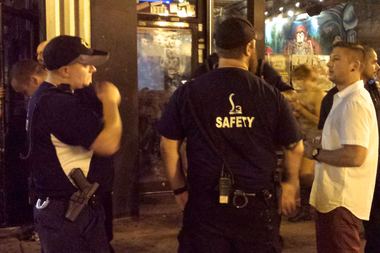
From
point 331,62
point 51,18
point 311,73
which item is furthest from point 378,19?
point 331,62

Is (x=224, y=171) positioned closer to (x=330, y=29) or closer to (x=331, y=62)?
(x=331, y=62)

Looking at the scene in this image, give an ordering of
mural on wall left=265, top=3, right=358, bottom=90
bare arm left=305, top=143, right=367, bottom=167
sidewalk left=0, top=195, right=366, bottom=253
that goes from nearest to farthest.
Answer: bare arm left=305, top=143, right=367, bottom=167
sidewalk left=0, top=195, right=366, bottom=253
mural on wall left=265, top=3, right=358, bottom=90

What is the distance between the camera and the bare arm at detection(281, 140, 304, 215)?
3.32m

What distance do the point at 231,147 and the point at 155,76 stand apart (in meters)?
4.63

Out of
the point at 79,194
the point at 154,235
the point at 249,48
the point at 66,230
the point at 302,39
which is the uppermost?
the point at 302,39

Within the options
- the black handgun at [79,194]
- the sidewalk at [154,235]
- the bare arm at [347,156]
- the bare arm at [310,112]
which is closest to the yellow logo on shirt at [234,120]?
the black handgun at [79,194]

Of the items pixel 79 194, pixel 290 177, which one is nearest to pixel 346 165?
pixel 290 177

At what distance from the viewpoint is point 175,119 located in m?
3.22

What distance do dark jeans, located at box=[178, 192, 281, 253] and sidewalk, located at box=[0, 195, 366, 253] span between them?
2.67m

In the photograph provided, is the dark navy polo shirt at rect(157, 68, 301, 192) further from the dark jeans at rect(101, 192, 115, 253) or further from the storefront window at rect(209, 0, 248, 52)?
the storefront window at rect(209, 0, 248, 52)

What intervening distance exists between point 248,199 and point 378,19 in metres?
9.49

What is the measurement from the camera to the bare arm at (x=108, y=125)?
3.17m

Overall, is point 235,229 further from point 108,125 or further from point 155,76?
point 155,76

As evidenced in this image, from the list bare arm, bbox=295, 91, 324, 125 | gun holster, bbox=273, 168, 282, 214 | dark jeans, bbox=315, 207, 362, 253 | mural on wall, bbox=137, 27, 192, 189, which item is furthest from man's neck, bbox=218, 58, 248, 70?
mural on wall, bbox=137, 27, 192, 189
